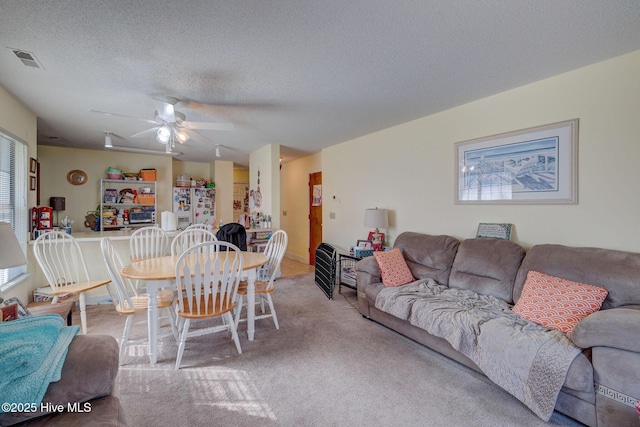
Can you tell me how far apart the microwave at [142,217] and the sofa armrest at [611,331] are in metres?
6.69

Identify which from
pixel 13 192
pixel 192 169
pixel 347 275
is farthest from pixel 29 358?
pixel 192 169

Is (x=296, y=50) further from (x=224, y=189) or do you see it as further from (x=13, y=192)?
(x=224, y=189)

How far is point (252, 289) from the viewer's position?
2.67m

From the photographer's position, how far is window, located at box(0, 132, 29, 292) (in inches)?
110

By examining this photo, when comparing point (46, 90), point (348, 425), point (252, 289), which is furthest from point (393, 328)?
point (46, 90)

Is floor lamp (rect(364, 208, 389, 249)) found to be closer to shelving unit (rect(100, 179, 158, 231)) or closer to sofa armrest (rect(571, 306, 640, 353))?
sofa armrest (rect(571, 306, 640, 353))

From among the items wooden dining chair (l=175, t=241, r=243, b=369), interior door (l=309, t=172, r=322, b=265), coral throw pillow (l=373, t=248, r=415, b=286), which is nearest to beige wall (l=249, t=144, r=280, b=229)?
interior door (l=309, t=172, r=322, b=265)

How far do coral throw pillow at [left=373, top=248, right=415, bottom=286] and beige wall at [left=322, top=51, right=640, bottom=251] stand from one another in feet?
2.28

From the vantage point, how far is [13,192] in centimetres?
305

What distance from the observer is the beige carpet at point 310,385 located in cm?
171

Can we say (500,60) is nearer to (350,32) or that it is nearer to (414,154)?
(350,32)

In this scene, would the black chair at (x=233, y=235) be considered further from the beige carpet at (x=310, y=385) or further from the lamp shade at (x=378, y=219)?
the lamp shade at (x=378, y=219)

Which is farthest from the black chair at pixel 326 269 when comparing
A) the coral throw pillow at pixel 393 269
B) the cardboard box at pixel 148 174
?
the cardboard box at pixel 148 174

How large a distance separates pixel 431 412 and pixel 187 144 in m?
5.08
